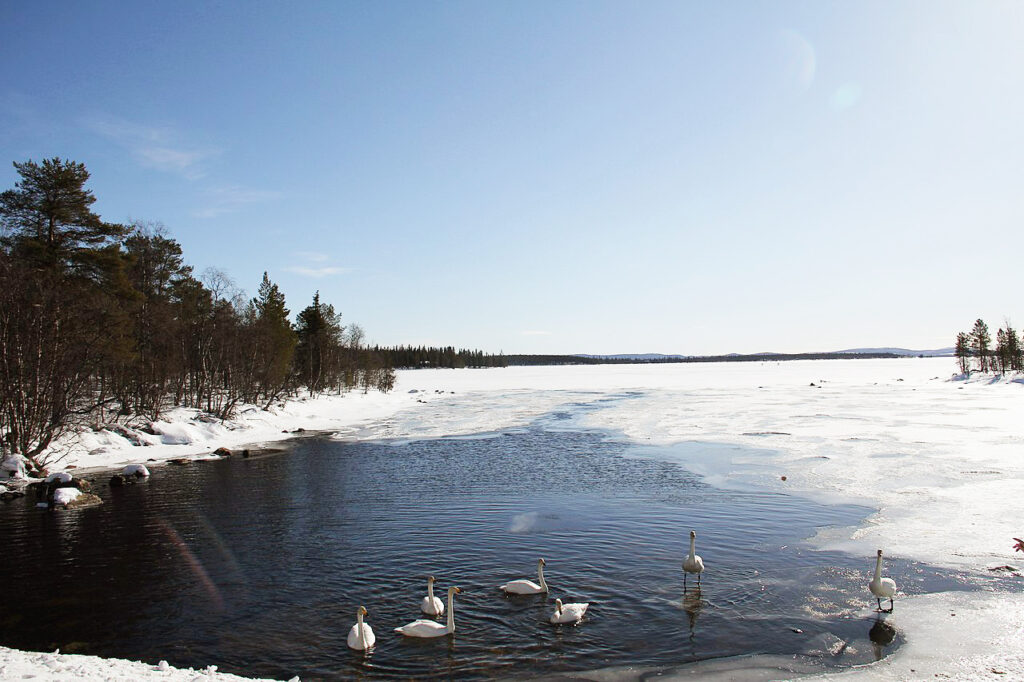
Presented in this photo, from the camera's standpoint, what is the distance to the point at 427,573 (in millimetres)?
11562

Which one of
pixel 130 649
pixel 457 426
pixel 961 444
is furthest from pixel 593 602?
pixel 457 426

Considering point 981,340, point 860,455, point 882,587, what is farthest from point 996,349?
point 882,587

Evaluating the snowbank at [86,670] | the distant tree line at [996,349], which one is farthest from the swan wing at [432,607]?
the distant tree line at [996,349]

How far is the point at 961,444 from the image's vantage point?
995 inches

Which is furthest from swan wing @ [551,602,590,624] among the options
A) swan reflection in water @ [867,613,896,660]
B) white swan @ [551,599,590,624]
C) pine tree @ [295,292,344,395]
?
pine tree @ [295,292,344,395]

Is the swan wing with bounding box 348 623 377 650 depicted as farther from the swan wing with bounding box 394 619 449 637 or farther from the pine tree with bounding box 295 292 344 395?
the pine tree with bounding box 295 292 344 395

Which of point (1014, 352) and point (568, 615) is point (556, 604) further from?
point (1014, 352)

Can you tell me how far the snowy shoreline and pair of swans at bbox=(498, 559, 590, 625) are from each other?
3704 mm

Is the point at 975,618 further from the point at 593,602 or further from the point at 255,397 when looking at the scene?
the point at 255,397

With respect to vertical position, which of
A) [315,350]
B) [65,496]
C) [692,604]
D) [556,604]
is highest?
[315,350]

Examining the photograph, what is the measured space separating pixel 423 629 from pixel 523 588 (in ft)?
7.07

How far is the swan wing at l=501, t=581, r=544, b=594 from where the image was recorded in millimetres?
10234

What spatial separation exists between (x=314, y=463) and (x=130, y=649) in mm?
17567

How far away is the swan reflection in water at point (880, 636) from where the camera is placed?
815cm
